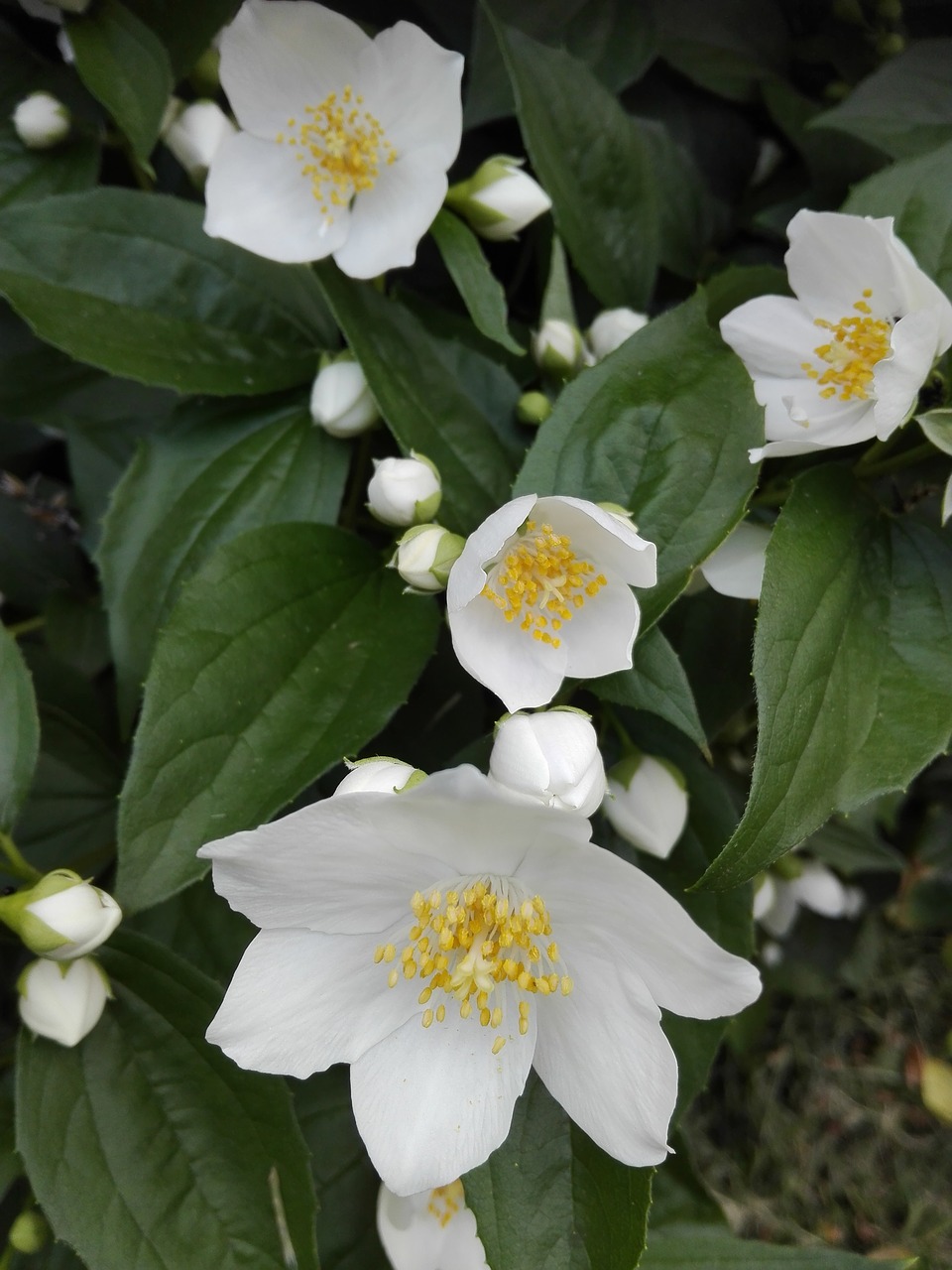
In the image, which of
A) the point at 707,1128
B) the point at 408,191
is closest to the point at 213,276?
the point at 408,191

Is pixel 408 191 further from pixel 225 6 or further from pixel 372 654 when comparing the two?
pixel 372 654

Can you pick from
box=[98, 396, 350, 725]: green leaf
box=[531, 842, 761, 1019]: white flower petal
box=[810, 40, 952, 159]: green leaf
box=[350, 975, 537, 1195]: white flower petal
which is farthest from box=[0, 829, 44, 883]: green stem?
box=[810, 40, 952, 159]: green leaf

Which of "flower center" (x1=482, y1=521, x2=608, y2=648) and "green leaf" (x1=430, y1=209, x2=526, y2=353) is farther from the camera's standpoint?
"green leaf" (x1=430, y1=209, x2=526, y2=353)

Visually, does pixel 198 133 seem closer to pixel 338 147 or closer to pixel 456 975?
pixel 338 147

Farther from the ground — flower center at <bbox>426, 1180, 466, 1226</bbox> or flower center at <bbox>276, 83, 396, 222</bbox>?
flower center at <bbox>276, 83, 396, 222</bbox>

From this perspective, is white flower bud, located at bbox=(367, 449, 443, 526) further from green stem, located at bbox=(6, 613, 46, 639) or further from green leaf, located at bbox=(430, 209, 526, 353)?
green stem, located at bbox=(6, 613, 46, 639)

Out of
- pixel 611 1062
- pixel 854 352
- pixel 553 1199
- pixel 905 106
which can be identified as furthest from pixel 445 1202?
pixel 905 106

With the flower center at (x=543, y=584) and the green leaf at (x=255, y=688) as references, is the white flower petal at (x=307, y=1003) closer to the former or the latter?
the green leaf at (x=255, y=688)
